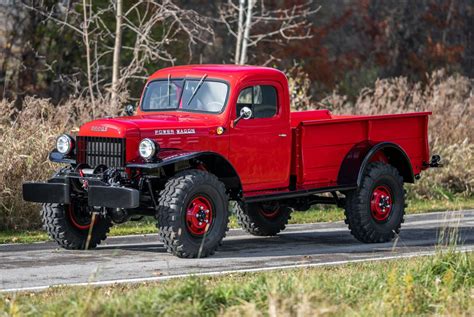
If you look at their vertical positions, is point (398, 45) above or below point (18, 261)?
above

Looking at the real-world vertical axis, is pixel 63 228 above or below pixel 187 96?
below

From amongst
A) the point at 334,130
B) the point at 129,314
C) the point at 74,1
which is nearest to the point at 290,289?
the point at 129,314

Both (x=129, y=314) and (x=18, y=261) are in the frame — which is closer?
(x=129, y=314)

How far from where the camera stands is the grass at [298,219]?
1634 centimetres

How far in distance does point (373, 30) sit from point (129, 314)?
102 feet

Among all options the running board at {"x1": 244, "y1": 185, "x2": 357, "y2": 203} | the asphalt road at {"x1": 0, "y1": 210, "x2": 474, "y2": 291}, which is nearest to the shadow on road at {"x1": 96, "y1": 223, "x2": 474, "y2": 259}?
the asphalt road at {"x1": 0, "y1": 210, "x2": 474, "y2": 291}

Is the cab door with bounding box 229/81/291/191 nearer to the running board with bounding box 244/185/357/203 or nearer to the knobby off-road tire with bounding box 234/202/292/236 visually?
the running board with bounding box 244/185/357/203

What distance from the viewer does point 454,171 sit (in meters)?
23.2

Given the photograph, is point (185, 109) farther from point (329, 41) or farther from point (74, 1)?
point (329, 41)

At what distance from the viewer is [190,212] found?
13664mm

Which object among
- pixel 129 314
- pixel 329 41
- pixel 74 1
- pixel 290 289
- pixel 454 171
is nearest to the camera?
pixel 129 314

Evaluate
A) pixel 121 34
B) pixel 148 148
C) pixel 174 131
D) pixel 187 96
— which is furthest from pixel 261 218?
pixel 121 34

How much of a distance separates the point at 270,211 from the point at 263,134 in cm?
221

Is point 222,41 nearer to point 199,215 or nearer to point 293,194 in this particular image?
point 293,194
